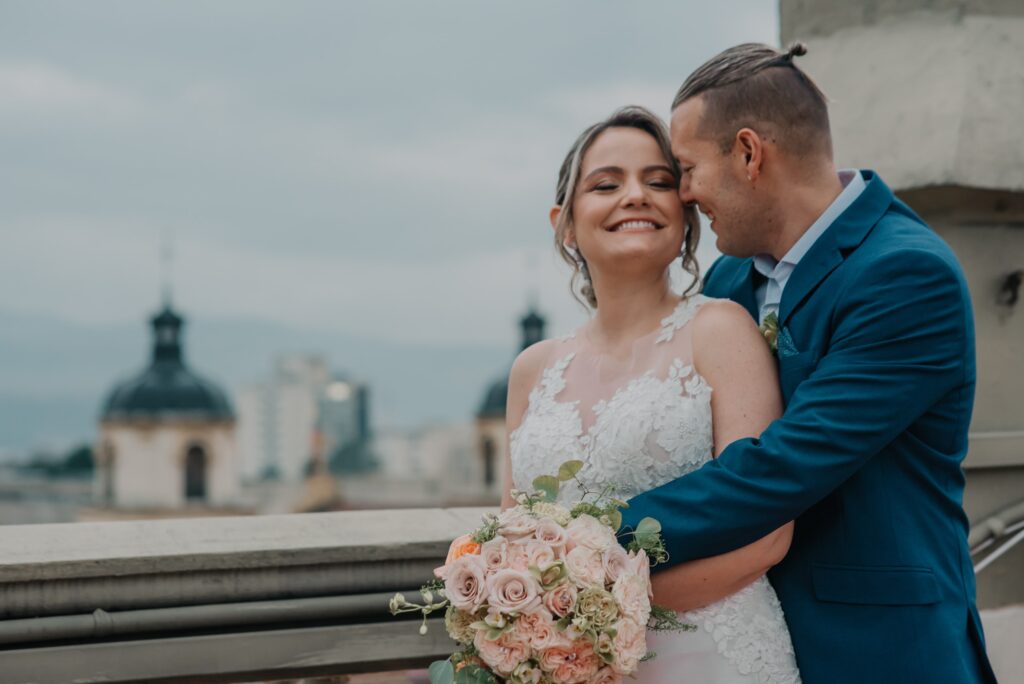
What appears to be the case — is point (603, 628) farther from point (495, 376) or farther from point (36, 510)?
point (36, 510)

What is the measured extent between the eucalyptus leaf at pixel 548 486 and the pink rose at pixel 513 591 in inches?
8.9

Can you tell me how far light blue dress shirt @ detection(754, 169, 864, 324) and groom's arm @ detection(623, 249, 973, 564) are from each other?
211 millimetres

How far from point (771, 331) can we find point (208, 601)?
1.38 metres

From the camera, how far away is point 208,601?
279 cm

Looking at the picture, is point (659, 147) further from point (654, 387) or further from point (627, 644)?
point (627, 644)

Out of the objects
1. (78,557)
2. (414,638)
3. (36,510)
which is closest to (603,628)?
(414,638)

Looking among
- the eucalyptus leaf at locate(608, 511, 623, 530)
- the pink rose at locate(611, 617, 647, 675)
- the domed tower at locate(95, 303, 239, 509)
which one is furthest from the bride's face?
the domed tower at locate(95, 303, 239, 509)

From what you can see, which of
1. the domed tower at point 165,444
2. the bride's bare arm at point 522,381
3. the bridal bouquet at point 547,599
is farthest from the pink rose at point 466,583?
the domed tower at point 165,444

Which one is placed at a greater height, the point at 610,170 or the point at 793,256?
the point at 610,170

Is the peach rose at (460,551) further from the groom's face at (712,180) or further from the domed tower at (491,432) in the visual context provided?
the domed tower at (491,432)

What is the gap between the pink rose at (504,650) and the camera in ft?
6.97

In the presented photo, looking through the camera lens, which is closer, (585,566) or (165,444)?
(585,566)

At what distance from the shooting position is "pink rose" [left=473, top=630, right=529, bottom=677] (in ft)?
6.97

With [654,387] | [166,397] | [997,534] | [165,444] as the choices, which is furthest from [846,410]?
[165,444]
